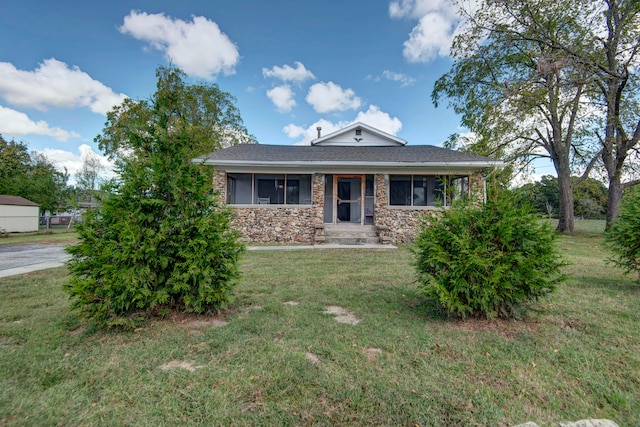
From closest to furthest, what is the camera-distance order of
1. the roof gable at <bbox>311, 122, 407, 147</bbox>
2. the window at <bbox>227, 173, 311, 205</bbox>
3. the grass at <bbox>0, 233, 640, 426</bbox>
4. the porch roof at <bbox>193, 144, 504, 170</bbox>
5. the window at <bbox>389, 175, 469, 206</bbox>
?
the grass at <bbox>0, 233, 640, 426</bbox>, the porch roof at <bbox>193, 144, 504, 170</bbox>, the window at <bbox>389, 175, 469, 206</bbox>, the window at <bbox>227, 173, 311, 205</bbox>, the roof gable at <bbox>311, 122, 407, 147</bbox>

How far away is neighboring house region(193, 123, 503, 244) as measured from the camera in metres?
10.9

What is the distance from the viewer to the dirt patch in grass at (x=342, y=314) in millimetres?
3434

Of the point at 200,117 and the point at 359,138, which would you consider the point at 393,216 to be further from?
the point at 200,117

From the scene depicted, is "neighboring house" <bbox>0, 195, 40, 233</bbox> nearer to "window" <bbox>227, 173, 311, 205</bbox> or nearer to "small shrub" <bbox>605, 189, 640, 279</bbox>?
"window" <bbox>227, 173, 311, 205</bbox>

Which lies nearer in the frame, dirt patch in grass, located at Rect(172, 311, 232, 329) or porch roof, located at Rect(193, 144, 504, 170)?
dirt patch in grass, located at Rect(172, 311, 232, 329)

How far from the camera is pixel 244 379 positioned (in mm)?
2186

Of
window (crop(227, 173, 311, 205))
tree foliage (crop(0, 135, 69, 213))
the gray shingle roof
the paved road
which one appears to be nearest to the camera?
the paved road

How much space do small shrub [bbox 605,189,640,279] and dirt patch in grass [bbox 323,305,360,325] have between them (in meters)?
5.12

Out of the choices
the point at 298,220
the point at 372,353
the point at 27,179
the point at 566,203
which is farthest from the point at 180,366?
the point at 27,179

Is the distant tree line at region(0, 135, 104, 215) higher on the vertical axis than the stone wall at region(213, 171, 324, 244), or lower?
higher

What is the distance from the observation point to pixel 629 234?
4875mm

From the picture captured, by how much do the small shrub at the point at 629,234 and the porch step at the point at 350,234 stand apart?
255 inches

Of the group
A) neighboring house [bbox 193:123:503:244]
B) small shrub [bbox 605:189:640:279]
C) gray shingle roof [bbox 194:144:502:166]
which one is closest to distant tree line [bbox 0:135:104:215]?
gray shingle roof [bbox 194:144:502:166]

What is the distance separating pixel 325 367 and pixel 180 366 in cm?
123
